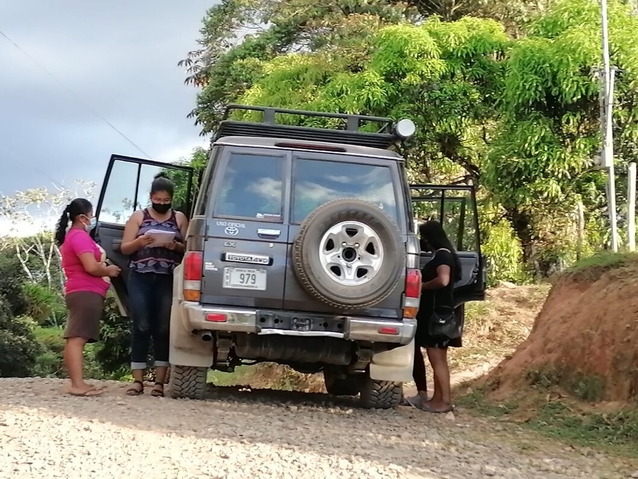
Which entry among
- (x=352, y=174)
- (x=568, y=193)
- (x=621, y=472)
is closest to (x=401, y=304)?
(x=352, y=174)

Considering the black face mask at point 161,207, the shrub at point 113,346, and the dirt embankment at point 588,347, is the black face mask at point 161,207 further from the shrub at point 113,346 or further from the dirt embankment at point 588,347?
the shrub at point 113,346

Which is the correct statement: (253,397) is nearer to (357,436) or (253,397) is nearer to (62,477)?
(357,436)

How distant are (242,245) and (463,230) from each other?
2.89m

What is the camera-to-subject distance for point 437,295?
27.2 ft

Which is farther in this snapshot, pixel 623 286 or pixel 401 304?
pixel 623 286

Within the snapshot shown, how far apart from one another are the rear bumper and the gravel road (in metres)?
0.65

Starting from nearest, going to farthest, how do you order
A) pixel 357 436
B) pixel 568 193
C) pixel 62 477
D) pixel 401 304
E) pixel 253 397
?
1. pixel 62 477
2. pixel 357 436
3. pixel 401 304
4. pixel 253 397
5. pixel 568 193

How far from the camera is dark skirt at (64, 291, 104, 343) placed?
301 inches

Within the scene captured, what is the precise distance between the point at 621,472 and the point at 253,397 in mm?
3809

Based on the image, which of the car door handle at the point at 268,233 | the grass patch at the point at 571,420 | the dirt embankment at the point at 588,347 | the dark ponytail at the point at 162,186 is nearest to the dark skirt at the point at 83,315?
the dark ponytail at the point at 162,186

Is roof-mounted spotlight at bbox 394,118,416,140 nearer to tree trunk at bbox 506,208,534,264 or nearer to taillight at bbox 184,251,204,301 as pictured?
taillight at bbox 184,251,204,301

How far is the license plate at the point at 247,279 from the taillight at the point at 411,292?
3.78ft

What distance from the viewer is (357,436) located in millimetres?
6207

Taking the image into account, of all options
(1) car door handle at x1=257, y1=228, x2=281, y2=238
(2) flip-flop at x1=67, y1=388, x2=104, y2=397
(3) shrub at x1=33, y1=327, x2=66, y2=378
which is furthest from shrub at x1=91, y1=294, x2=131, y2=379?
(1) car door handle at x1=257, y1=228, x2=281, y2=238
